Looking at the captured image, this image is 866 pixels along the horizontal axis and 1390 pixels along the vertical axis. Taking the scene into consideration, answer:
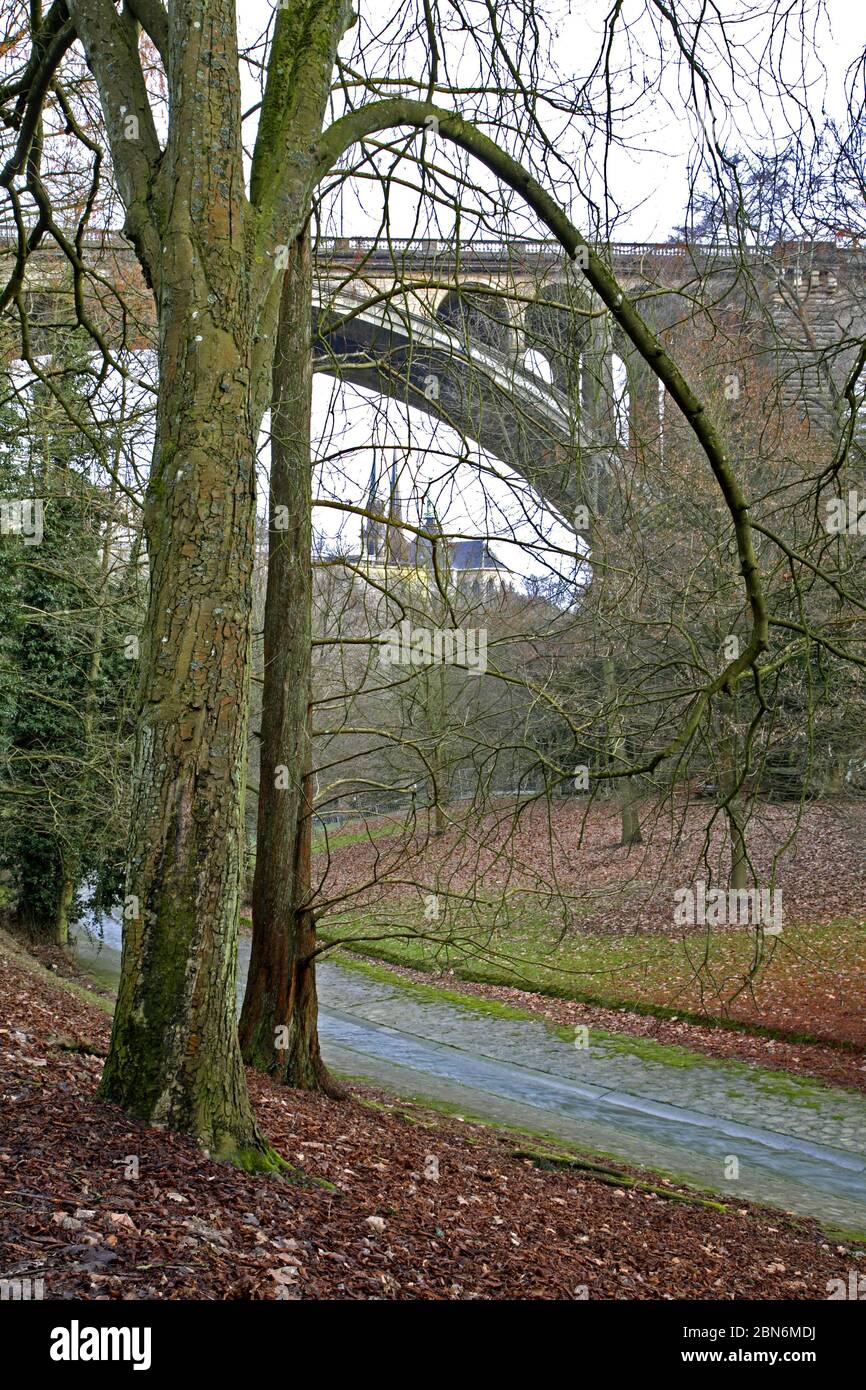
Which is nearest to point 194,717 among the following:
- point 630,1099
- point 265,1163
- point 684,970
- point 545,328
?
point 265,1163

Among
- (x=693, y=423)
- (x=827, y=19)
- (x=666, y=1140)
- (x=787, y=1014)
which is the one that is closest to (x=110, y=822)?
(x=666, y=1140)

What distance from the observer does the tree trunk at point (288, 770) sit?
7.98m

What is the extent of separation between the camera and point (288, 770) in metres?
8.26

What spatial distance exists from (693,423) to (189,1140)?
3839mm

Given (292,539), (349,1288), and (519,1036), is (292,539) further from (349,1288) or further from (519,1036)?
(519,1036)

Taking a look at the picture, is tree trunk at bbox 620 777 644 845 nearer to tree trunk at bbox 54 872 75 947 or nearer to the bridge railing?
tree trunk at bbox 54 872 75 947

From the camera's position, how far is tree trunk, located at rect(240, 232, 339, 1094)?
7.98 metres

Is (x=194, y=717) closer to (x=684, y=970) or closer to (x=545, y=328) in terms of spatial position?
(x=545, y=328)

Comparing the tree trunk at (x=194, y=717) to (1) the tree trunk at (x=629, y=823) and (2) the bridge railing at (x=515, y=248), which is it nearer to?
(2) the bridge railing at (x=515, y=248)

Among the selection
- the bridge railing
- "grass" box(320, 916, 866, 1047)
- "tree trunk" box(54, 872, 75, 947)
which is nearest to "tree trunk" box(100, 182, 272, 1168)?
the bridge railing

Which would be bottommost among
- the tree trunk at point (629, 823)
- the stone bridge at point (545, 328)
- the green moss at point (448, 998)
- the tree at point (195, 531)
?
the green moss at point (448, 998)

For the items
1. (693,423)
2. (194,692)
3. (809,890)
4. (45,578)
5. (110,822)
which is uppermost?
(45,578)

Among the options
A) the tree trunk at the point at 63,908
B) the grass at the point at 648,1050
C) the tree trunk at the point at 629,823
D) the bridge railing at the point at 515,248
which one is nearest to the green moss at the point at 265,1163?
the bridge railing at the point at 515,248

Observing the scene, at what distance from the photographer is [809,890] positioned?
20312mm
